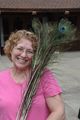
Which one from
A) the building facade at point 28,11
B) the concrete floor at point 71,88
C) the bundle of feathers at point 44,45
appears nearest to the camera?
the bundle of feathers at point 44,45

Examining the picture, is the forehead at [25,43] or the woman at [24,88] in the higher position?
the forehead at [25,43]

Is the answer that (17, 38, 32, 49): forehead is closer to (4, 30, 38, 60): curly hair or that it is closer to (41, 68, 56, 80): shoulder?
(4, 30, 38, 60): curly hair

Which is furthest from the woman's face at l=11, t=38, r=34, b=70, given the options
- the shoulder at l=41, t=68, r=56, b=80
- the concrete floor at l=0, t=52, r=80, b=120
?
Result: the concrete floor at l=0, t=52, r=80, b=120

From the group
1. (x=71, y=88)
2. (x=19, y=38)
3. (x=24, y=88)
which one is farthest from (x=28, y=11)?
(x=24, y=88)

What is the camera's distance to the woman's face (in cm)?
233

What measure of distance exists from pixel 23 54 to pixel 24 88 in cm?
23

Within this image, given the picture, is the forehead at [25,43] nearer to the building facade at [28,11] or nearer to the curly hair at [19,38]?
the curly hair at [19,38]

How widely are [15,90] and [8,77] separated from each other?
137 mm

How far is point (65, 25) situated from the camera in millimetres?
2256

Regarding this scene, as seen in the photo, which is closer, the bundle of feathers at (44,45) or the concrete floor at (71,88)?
the bundle of feathers at (44,45)

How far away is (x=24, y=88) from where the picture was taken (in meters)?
2.32

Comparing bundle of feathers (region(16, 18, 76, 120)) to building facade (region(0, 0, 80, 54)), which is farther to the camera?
building facade (region(0, 0, 80, 54))

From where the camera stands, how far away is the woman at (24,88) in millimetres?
2264

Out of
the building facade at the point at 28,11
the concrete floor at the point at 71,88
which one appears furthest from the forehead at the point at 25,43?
the building facade at the point at 28,11
